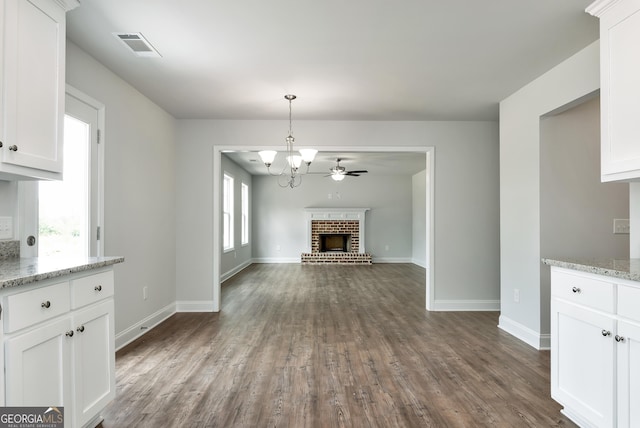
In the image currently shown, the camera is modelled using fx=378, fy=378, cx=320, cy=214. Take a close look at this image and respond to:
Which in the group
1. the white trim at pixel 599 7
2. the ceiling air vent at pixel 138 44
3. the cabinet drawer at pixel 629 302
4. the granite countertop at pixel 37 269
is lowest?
the cabinet drawer at pixel 629 302

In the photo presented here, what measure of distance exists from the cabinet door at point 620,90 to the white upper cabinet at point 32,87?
123 inches

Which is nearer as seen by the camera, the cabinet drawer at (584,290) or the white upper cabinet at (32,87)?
the white upper cabinet at (32,87)

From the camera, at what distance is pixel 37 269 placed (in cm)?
171

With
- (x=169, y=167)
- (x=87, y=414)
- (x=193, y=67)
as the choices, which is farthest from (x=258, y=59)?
(x=87, y=414)

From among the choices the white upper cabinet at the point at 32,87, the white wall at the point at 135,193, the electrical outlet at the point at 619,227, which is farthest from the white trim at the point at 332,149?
the white upper cabinet at the point at 32,87

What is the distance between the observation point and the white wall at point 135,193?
3.31 m

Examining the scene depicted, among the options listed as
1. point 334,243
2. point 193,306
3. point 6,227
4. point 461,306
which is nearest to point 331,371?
point 6,227

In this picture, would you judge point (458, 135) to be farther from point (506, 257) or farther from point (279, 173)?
point (279, 173)

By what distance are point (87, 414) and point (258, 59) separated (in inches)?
105

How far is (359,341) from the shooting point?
3699mm

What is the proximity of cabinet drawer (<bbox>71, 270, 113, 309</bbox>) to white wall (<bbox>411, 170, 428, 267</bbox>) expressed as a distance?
8.15m

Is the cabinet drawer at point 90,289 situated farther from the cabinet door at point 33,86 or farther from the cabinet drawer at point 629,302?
the cabinet drawer at point 629,302

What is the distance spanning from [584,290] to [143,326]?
3.88 meters

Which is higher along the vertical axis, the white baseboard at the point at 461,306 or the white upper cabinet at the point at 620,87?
the white upper cabinet at the point at 620,87
